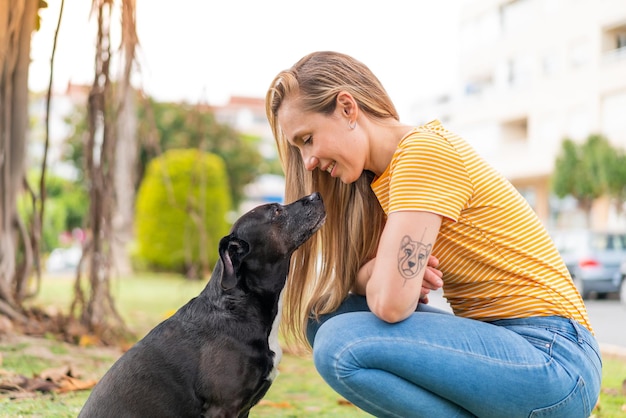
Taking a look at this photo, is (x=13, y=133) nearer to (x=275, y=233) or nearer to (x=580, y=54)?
(x=275, y=233)

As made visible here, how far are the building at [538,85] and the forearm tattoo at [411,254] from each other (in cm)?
2502

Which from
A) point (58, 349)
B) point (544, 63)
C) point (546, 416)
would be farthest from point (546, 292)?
point (544, 63)

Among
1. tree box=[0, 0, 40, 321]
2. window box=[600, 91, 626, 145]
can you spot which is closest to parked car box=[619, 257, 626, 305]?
tree box=[0, 0, 40, 321]

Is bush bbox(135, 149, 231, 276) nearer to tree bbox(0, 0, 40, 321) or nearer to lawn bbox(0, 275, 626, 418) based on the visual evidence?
tree bbox(0, 0, 40, 321)

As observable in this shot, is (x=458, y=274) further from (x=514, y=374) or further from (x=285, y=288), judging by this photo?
(x=285, y=288)

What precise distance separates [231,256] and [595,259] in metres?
12.3

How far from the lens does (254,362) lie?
116 inches

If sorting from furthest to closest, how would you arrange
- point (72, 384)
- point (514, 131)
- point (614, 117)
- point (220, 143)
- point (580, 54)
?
point (220, 143) → point (514, 131) → point (580, 54) → point (614, 117) → point (72, 384)

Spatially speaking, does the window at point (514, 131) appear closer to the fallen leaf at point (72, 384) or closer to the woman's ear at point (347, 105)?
the fallen leaf at point (72, 384)

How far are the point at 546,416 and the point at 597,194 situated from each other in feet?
78.2

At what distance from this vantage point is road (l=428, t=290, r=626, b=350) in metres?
8.33

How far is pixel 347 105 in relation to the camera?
2.85m

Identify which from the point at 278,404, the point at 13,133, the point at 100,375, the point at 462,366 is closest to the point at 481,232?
the point at 462,366

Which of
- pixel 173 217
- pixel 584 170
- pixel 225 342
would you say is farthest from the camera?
pixel 584 170
